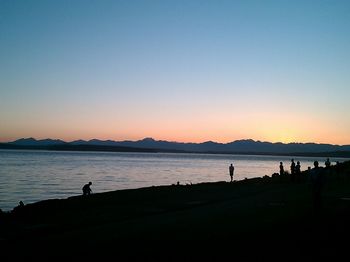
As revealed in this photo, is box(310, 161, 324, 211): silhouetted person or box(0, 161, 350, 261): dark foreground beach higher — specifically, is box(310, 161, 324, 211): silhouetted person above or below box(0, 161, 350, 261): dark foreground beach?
above

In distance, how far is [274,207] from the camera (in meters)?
18.6

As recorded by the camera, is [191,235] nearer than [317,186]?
Yes

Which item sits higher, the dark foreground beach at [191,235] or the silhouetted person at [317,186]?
the silhouetted person at [317,186]

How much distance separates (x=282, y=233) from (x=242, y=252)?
238 cm

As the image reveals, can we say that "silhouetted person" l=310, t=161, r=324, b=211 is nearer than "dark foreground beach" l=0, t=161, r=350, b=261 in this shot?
No

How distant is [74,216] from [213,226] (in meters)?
7.57

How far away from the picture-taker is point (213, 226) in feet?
45.6

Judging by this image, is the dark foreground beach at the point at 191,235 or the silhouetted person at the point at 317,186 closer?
the dark foreground beach at the point at 191,235

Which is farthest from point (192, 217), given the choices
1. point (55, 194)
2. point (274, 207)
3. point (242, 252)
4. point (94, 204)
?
point (55, 194)

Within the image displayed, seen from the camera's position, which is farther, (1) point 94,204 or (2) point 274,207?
(1) point 94,204

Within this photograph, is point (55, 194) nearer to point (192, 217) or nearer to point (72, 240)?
point (192, 217)

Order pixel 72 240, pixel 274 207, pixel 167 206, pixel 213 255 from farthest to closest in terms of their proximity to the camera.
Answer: pixel 167 206 → pixel 274 207 → pixel 72 240 → pixel 213 255

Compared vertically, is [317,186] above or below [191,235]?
above

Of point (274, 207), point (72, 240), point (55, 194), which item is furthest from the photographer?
point (55, 194)
